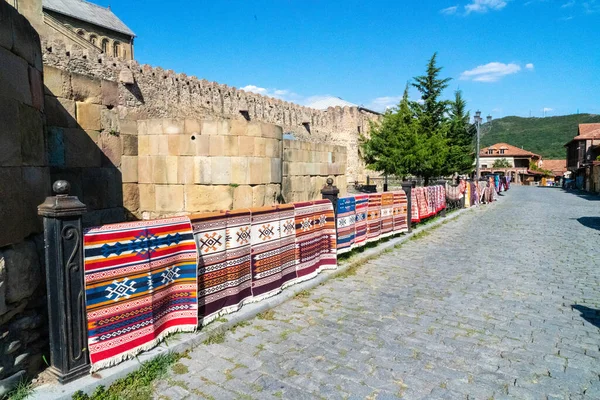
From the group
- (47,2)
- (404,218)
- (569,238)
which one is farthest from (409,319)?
(47,2)

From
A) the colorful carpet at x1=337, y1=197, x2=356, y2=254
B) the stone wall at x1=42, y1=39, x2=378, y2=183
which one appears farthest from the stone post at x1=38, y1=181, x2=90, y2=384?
the colorful carpet at x1=337, y1=197, x2=356, y2=254

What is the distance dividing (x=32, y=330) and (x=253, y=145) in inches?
172

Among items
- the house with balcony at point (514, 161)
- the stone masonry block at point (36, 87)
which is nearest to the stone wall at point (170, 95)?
the stone masonry block at point (36, 87)

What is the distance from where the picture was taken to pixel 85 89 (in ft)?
17.2

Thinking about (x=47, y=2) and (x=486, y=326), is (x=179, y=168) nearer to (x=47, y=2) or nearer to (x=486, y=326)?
(x=486, y=326)

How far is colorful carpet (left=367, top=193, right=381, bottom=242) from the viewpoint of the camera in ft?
30.3

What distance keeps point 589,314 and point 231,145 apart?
19.3 ft

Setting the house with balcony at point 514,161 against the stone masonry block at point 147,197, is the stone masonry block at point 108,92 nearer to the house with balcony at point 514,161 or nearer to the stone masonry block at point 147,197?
the stone masonry block at point 147,197

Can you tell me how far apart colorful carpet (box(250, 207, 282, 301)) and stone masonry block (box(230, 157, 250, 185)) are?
1.32 m

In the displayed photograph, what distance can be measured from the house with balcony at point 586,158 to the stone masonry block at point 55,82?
4272cm

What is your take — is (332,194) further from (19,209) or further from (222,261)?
(19,209)

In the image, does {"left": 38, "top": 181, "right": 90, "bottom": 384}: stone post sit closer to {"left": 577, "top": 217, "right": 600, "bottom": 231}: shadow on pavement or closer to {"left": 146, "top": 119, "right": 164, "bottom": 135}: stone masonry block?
{"left": 146, "top": 119, "right": 164, "bottom": 135}: stone masonry block

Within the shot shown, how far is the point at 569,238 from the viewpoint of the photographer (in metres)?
10.9

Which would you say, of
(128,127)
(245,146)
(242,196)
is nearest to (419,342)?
(242,196)
